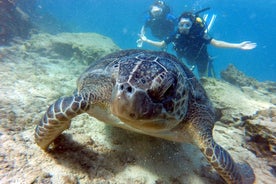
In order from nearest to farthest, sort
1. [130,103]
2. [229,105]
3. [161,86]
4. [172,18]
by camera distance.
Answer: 1. [130,103]
2. [161,86]
3. [229,105]
4. [172,18]

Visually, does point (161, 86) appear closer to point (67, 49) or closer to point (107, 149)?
point (107, 149)

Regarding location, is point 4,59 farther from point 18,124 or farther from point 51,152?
point 51,152

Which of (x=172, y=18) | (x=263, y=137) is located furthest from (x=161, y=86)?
(x=172, y=18)

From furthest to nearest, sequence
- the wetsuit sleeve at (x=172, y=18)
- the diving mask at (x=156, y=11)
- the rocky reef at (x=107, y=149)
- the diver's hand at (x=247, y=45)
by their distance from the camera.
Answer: the diving mask at (x=156, y=11), the wetsuit sleeve at (x=172, y=18), the diver's hand at (x=247, y=45), the rocky reef at (x=107, y=149)

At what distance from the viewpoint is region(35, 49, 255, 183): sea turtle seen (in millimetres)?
2031

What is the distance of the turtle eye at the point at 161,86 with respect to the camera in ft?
6.95

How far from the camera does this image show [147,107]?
2.04m

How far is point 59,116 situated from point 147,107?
1.12 m

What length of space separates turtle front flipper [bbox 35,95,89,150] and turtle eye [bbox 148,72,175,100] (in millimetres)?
952

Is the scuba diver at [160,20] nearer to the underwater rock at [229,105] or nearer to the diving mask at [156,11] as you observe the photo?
the diving mask at [156,11]

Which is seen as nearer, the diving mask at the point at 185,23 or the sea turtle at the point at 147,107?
the sea turtle at the point at 147,107

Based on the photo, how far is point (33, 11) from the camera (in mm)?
20406

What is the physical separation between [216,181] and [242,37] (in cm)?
14605

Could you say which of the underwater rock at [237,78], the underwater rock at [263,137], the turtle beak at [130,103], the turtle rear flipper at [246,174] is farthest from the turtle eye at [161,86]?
the underwater rock at [237,78]
